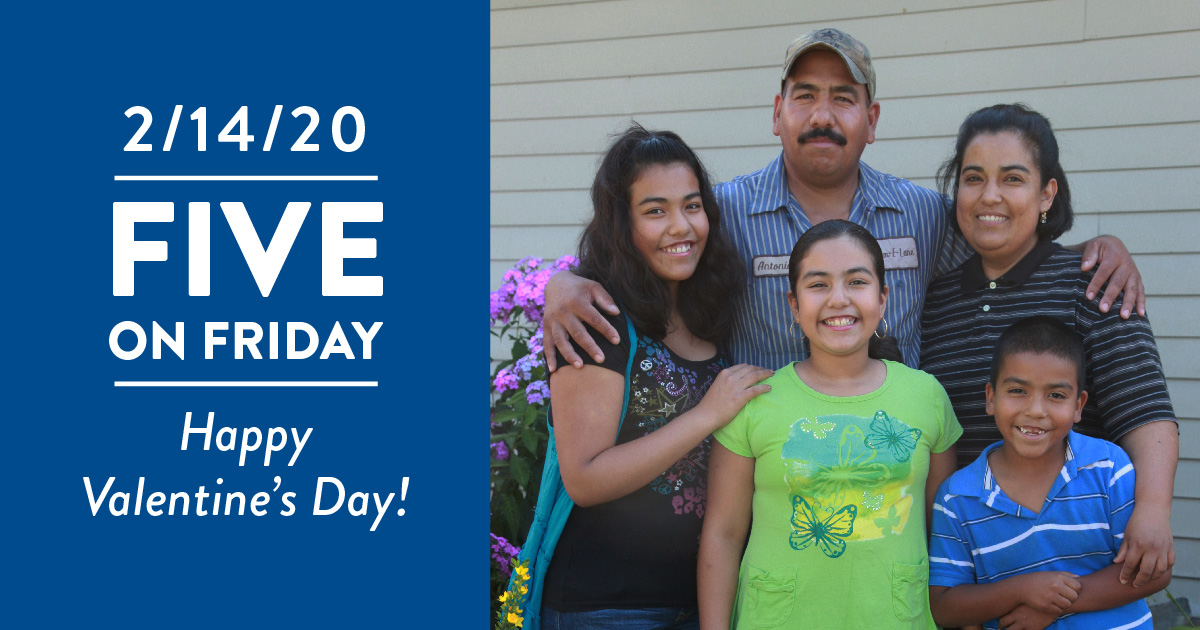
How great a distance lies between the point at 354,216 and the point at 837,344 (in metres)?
1.38

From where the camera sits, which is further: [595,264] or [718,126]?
[718,126]

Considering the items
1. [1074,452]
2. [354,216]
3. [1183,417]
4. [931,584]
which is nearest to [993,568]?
[931,584]

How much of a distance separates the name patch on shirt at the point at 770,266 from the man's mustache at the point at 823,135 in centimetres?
30

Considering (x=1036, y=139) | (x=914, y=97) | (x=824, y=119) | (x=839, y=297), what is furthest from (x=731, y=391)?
(x=914, y=97)

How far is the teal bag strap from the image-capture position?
2.06m

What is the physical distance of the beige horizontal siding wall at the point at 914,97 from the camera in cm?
394

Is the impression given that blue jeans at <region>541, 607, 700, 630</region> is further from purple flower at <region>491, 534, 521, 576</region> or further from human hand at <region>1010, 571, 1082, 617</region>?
purple flower at <region>491, 534, 521, 576</region>

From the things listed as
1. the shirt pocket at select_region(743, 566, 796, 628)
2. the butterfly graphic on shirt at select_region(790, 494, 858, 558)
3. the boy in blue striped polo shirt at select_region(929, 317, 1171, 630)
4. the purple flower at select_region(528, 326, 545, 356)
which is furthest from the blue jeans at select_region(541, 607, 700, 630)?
the purple flower at select_region(528, 326, 545, 356)

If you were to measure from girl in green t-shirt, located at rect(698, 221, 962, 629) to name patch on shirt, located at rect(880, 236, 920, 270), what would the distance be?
38 centimetres

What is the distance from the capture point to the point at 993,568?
1.99 meters

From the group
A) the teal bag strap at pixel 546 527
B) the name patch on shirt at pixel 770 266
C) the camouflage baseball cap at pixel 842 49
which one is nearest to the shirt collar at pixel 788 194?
the name patch on shirt at pixel 770 266

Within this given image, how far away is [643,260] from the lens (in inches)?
84.0

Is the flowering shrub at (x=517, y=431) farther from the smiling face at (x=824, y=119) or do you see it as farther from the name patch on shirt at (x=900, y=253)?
the name patch on shirt at (x=900, y=253)

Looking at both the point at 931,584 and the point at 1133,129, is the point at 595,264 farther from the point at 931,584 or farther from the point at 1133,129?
the point at 1133,129
